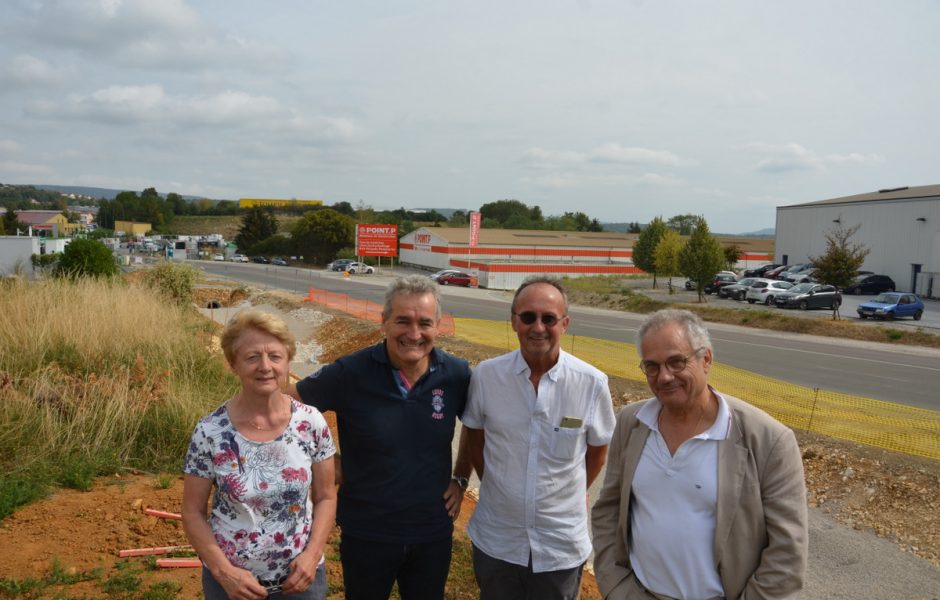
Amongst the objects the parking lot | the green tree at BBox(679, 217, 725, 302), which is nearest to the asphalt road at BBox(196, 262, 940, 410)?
the parking lot

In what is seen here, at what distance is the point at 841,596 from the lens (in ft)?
18.2

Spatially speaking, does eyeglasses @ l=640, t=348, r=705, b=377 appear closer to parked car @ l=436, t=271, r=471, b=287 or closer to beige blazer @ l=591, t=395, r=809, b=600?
beige blazer @ l=591, t=395, r=809, b=600

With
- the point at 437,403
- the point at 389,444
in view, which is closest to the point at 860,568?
the point at 437,403

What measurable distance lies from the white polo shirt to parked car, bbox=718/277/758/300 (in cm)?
3691

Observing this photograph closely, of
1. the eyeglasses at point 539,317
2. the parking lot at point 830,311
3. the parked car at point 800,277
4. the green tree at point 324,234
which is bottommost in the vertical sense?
the parking lot at point 830,311

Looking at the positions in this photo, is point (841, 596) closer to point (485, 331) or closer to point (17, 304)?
point (17, 304)

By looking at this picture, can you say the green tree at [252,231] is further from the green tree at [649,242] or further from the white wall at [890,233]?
the white wall at [890,233]

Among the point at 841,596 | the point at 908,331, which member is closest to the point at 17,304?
the point at 841,596

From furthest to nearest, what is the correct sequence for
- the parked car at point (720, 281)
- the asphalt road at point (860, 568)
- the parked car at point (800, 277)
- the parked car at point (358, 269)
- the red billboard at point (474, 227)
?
1. the parked car at point (358, 269)
2. the red billboard at point (474, 227)
3. the parked car at point (800, 277)
4. the parked car at point (720, 281)
5. the asphalt road at point (860, 568)

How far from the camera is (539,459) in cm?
287

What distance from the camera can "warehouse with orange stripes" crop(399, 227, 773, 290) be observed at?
60094 mm

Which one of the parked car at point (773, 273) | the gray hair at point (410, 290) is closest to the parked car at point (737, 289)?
the parked car at point (773, 273)

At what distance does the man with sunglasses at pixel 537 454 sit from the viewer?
9.40 feet

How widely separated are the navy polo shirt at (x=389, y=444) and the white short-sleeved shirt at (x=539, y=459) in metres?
0.21
